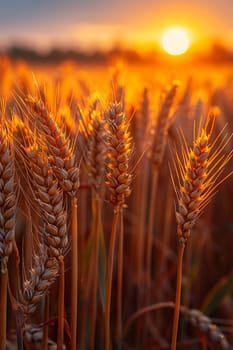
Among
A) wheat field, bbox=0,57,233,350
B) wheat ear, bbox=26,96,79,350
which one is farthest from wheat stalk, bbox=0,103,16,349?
wheat ear, bbox=26,96,79,350

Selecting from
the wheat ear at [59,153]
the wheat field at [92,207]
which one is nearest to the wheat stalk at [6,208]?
the wheat field at [92,207]

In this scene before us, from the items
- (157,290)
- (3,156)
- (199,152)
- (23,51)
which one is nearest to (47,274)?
(3,156)

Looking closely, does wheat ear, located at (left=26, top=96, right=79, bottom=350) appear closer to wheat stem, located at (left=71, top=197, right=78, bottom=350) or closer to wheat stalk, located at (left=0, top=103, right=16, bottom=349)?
wheat stem, located at (left=71, top=197, right=78, bottom=350)

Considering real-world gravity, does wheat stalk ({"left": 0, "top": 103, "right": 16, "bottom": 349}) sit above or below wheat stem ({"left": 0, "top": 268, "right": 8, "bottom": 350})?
above

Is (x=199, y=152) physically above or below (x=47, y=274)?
above

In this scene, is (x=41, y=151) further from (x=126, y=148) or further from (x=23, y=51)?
(x=23, y=51)

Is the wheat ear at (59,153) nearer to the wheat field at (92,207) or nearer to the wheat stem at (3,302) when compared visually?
the wheat field at (92,207)

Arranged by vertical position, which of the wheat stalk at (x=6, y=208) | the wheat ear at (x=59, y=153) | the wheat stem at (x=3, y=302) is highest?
the wheat ear at (x=59, y=153)

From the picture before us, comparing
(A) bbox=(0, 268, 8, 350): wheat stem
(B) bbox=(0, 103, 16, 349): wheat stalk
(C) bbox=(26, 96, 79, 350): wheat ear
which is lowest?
(A) bbox=(0, 268, 8, 350): wheat stem

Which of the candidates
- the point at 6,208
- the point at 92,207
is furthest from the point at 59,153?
the point at 92,207

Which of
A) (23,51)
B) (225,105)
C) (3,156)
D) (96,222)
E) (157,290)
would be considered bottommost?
(157,290)

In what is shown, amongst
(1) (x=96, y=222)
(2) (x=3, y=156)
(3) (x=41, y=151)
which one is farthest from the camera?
(1) (x=96, y=222)
